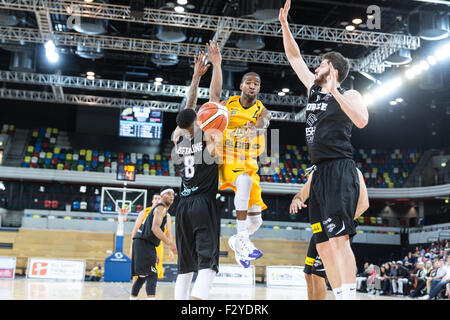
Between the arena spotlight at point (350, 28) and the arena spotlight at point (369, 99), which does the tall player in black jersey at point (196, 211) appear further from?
the arena spotlight at point (369, 99)

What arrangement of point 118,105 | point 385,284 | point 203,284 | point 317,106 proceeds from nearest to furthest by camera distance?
point 317,106 < point 203,284 < point 385,284 < point 118,105

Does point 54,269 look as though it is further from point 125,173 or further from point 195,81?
point 195,81

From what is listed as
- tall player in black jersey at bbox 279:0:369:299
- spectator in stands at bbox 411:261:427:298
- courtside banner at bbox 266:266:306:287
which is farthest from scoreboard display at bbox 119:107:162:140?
tall player in black jersey at bbox 279:0:369:299

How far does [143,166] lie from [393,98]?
1382 centimetres

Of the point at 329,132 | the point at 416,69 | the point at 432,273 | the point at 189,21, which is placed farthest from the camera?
the point at 416,69

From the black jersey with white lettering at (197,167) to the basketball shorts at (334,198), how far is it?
1.19 metres

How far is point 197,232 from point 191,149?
80 centimetres

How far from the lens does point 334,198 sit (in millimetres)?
3643

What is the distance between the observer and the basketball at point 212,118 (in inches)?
178

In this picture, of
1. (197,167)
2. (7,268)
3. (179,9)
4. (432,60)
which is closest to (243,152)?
(197,167)

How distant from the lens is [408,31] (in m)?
17.6

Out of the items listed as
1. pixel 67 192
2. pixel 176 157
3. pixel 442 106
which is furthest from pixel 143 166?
pixel 176 157

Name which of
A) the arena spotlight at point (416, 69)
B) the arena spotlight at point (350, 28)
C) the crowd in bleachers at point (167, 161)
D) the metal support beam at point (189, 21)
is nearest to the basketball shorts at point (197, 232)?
the metal support beam at point (189, 21)
